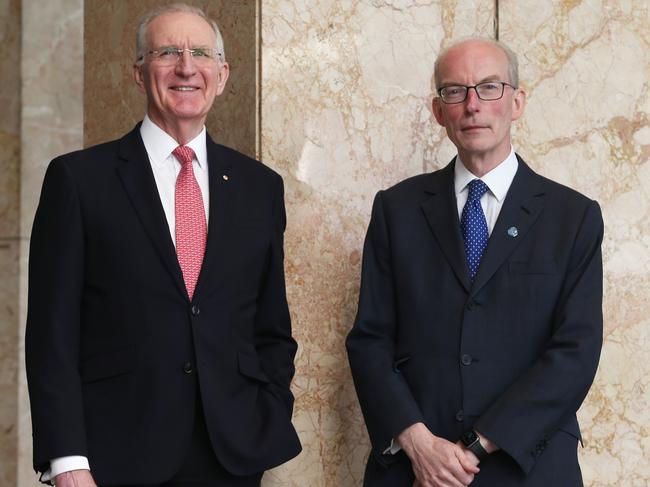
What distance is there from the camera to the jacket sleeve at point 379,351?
297 cm

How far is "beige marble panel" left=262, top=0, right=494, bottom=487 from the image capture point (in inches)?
143

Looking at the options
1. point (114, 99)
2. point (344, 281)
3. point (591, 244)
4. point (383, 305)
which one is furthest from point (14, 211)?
point (591, 244)

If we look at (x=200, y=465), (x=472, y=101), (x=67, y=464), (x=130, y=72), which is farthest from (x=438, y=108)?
(x=130, y=72)

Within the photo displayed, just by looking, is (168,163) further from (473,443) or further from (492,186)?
(473,443)

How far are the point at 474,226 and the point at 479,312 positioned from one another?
0.90 ft

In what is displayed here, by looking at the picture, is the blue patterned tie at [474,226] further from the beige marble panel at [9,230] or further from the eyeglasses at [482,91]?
the beige marble panel at [9,230]

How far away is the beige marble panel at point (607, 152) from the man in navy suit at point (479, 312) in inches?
38.8

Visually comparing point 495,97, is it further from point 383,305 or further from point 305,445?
point 305,445

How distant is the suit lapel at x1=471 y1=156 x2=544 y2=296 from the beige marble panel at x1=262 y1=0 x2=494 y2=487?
0.79 m

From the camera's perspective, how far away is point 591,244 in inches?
119

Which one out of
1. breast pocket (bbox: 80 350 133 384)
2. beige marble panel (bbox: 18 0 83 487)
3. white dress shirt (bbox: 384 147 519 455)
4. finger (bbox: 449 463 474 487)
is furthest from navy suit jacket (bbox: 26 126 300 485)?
beige marble panel (bbox: 18 0 83 487)

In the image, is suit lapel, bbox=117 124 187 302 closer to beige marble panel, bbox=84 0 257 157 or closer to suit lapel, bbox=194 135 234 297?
suit lapel, bbox=194 135 234 297

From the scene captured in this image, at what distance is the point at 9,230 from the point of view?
5.67 m

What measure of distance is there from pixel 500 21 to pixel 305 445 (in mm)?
1845
